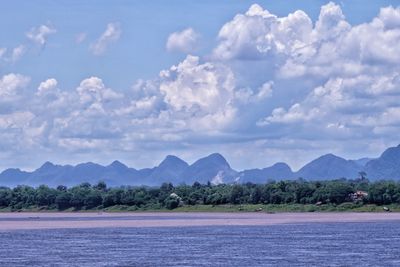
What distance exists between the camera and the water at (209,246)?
229 ft

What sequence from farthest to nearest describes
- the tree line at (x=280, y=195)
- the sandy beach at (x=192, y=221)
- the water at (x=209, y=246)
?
1. the tree line at (x=280, y=195)
2. the sandy beach at (x=192, y=221)
3. the water at (x=209, y=246)

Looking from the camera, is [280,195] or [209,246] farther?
[280,195]

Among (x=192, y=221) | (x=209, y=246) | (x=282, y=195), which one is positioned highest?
(x=282, y=195)

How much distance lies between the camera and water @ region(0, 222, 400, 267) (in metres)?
69.8

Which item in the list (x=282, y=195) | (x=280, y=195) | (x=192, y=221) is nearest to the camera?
(x=192, y=221)

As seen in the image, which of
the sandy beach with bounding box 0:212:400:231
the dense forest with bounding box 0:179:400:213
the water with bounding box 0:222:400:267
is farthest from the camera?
the dense forest with bounding box 0:179:400:213

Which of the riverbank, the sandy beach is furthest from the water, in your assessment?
the riverbank

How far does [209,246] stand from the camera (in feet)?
277

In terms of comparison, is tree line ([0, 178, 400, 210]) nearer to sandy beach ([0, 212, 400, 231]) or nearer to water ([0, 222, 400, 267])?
sandy beach ([0, 212, 400, 231])

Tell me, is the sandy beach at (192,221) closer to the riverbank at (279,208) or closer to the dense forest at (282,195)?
the riverbank at (279,208)

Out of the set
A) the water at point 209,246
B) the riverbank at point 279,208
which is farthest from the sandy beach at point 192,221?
the water at point 209,246

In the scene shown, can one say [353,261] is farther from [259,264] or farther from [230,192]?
[230,192]

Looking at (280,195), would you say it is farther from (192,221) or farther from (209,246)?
(209,246)

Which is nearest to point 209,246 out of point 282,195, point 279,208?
point 279,208
